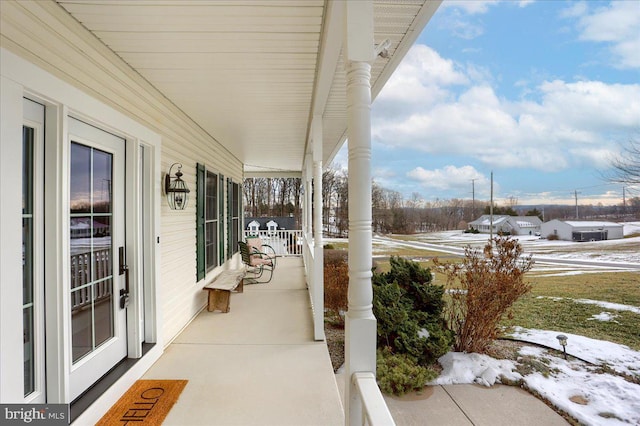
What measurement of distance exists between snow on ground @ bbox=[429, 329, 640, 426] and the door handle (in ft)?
11.2

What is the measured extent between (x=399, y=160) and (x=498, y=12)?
25.5 feet

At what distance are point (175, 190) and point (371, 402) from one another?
3.17 m

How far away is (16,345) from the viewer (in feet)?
5.01

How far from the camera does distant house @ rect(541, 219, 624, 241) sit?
460cm

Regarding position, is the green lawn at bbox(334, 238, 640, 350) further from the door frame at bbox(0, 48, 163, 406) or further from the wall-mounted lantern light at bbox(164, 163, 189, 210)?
the door frame at bbox(0, 48, 163, 406)

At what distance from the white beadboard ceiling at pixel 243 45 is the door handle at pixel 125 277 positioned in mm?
1648

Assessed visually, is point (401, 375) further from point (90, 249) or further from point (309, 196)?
point (309, 196)

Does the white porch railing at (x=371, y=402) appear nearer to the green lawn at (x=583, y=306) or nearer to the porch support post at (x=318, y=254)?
the porch support post at (x=318, y=254)

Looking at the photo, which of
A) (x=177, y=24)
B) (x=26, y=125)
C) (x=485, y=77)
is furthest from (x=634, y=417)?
(x=485, y=77)

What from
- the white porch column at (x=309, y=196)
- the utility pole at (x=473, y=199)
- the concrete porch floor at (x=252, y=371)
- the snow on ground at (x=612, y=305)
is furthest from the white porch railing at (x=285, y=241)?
the snow on ground at (x=612, y=305)

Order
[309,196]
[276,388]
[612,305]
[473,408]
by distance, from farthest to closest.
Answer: [309,196] < [612,305] < [473,408] < [276,388]

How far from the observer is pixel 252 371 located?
113 inches

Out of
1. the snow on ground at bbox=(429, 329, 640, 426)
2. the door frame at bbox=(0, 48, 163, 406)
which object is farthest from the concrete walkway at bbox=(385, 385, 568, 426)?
the door frame at bbox=(0, 48, 163, 406)

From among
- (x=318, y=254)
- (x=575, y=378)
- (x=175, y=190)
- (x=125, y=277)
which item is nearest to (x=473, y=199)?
(x=575, y=378)
